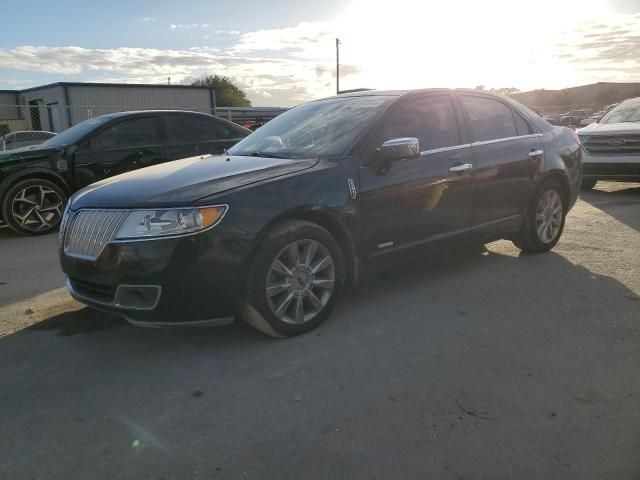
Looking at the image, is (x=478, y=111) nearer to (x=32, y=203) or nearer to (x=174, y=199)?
(x=174, y=199)

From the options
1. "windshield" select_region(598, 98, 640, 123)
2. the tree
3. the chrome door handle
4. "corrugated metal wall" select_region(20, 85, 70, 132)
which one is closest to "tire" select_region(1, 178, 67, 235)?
the chrome door handle

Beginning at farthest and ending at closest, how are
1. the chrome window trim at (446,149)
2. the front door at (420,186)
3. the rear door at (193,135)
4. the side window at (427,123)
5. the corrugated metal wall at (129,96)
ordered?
the corrugated metal wall at (129,96)
the rear door at (193,135)
the chrome window trim at (446,149)
the side window at (427,123)
the front door at (420,186)

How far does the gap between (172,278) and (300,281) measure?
2.83ft

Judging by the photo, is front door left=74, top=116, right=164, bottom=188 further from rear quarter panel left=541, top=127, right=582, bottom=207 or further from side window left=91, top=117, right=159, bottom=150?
rear quarter panel left=541, top=127, right=582, bottom=207

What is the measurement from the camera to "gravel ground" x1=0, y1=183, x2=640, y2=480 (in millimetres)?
2342

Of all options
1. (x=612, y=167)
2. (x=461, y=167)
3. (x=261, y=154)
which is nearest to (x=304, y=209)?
(x=261, y=154)

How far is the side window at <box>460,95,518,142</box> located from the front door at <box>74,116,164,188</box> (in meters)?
4.75

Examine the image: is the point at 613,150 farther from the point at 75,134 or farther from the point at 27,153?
the point at 27,153

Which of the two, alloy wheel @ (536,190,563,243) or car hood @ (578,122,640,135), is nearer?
alloy wheel @ (536,190,563,243)

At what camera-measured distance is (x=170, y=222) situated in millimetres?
3166

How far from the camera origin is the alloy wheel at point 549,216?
545cm

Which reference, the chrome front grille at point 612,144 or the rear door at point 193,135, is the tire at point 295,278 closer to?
the rear door at point 193,135

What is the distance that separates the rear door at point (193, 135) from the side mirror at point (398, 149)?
4.46 m

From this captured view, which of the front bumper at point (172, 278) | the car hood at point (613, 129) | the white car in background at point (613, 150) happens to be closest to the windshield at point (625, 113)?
the white car in background at point (613, 150)
